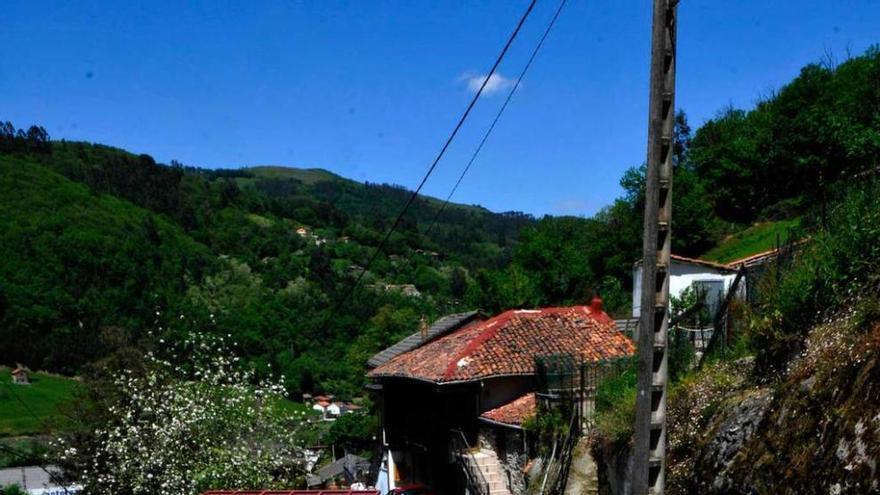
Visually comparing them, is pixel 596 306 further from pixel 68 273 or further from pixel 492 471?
pixel 68 273

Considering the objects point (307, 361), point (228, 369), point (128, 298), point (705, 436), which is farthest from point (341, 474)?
point (128, 298)

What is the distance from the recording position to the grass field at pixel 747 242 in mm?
41906

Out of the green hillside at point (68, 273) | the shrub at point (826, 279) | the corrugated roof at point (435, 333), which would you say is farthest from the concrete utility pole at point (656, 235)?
the green hillside at point (68, 273)

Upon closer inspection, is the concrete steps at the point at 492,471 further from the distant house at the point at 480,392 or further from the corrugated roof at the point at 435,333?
the corrugated roof at the point at 435,333

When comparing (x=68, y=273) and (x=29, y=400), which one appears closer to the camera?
(x=29, y=400)

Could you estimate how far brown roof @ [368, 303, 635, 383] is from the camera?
23.3 meters

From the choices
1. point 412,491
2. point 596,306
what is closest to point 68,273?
point 596,306

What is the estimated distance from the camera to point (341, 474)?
5606 centimetres

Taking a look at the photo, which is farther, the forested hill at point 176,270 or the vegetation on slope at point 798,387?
the forested hill at point 176,270

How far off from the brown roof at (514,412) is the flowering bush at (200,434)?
715 centimetres

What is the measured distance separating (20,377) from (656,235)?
9398 cm

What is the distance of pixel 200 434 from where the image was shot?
951 inches

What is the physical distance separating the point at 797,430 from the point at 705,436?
2.64 m

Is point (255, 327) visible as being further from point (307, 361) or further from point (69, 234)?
point (69, 234)
